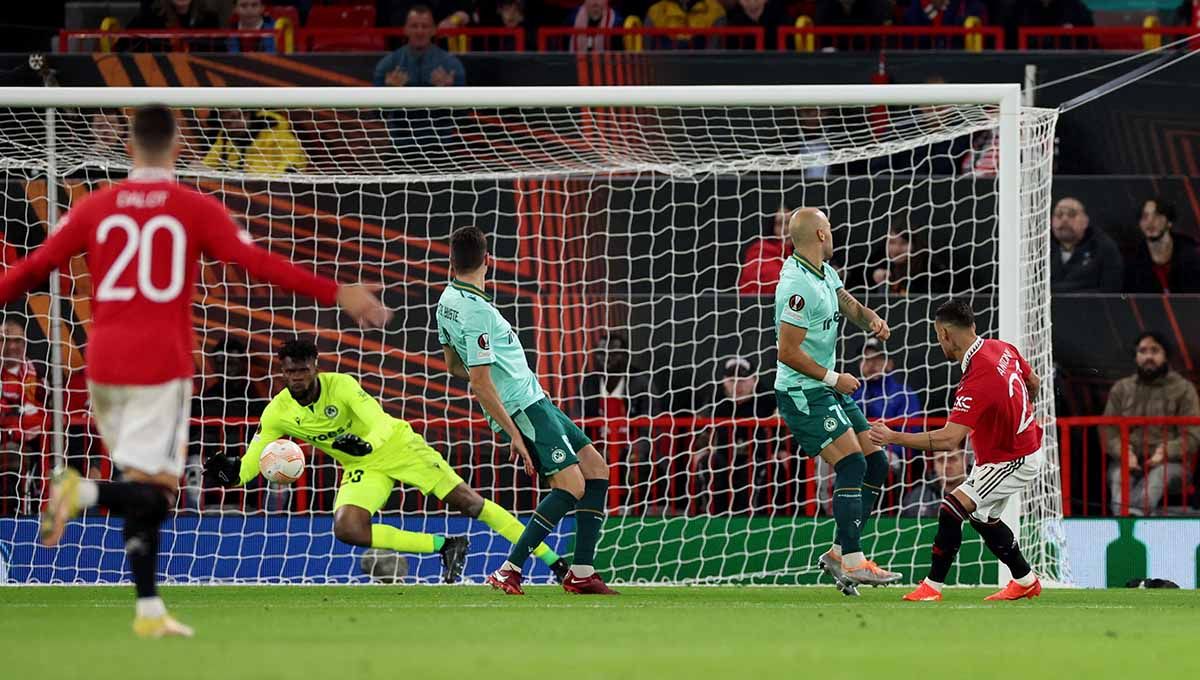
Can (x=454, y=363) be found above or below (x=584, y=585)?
above

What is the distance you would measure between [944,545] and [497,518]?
2.72 meters

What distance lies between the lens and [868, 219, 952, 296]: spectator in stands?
13.8 m

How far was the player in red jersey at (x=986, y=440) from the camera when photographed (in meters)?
9.12

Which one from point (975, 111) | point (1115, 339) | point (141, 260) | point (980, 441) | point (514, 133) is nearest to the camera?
point (141, 260)

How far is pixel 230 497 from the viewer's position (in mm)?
13234

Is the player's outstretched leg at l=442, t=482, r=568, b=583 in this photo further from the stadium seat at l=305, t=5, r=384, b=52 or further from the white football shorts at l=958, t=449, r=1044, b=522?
the stadium seat at l=305, t=5, r=384, b=52

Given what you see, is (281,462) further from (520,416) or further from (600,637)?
(600,637)

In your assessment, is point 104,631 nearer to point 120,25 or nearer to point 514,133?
point 514,133

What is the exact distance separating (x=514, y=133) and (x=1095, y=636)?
347 inches

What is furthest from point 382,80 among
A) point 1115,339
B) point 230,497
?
point 1115,339

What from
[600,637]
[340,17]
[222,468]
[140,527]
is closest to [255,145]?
[340,17]

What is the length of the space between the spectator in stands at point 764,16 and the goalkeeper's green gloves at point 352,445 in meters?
7.41

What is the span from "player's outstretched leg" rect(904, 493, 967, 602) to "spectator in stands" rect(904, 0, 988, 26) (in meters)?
8.55

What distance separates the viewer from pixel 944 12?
17.0m
